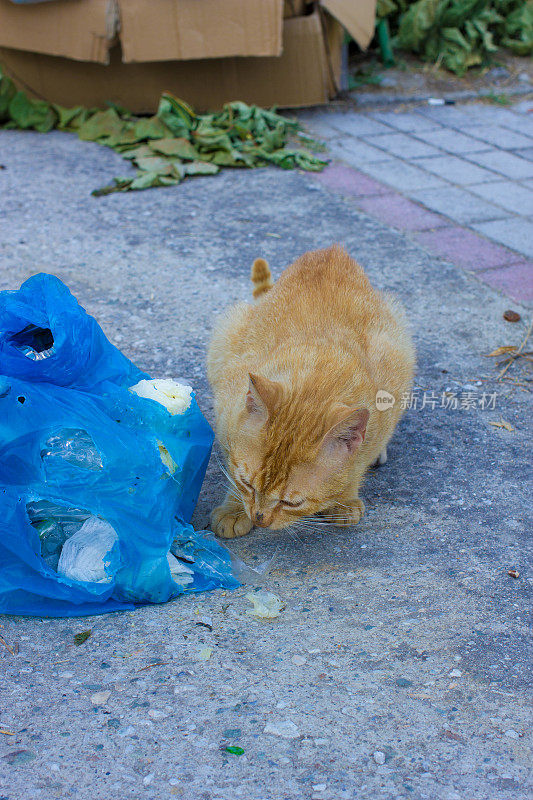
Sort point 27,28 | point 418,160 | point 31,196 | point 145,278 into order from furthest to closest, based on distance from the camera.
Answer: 1. point 418,160
2. point 27,28
3. point 31,196
4. point 145,278

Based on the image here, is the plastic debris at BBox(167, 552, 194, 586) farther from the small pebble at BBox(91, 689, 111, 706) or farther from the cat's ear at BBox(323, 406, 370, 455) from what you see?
the cat's ear at BBox(323, 406, 370, 455)

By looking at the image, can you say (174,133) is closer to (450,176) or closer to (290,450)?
(450,176)

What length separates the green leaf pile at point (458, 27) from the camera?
7398 millimetres

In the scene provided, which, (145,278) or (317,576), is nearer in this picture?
(317,576)

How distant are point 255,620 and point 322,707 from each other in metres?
0.38

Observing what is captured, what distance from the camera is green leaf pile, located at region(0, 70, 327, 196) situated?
18.5 feet

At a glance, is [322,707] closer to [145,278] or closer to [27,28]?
[145,278]

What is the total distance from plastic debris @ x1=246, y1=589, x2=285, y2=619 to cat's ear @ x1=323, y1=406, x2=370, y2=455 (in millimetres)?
516

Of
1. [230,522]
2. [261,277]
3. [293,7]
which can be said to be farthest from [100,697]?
[293,7]

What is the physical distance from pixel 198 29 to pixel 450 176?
7.08 feet

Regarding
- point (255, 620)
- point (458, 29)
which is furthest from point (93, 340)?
point (458, 29)

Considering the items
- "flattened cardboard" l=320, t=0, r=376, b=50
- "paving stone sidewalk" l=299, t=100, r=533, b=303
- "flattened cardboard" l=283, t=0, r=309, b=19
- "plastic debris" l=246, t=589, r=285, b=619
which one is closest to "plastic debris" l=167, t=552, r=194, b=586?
"plastic debris" l=246, t=589, r=285, b=619

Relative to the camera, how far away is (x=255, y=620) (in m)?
2.32

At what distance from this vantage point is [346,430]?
225 centimetres
